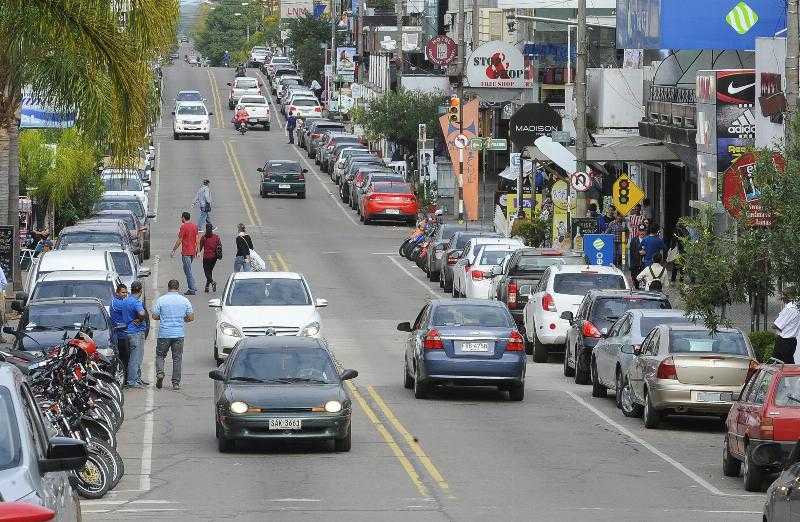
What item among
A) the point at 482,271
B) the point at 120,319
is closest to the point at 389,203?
the point at 482,271

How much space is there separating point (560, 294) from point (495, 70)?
31798 mm

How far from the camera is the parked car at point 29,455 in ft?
30.3

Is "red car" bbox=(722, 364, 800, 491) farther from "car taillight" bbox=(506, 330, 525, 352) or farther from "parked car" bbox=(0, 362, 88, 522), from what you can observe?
"parked car" bbox=(0, 362, 88, 522)

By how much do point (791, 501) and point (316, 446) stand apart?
968 cm

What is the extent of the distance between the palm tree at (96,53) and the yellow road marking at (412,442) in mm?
4818

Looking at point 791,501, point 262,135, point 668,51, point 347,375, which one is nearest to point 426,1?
point 262,135

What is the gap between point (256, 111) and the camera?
104 meters

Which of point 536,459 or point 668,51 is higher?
point 668,51

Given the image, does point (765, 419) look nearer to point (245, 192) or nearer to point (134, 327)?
point (134, 327)

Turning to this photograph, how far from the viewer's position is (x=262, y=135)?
103000 millimetres

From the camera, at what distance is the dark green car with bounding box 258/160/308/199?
7219 centimetres

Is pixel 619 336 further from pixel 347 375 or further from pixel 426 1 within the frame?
pixel 426 1

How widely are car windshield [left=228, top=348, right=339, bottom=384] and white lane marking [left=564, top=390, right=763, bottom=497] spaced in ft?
12.7

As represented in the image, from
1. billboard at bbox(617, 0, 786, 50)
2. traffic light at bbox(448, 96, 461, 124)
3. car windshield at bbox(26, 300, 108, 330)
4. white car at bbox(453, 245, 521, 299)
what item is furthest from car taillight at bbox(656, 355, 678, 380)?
traffic light at bbox(448, 96, 461, 124)
